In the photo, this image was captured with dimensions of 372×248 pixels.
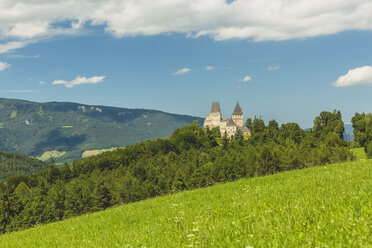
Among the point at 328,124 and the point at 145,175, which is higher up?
the point at 328,124

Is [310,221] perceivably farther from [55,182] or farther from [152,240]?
[55,182]

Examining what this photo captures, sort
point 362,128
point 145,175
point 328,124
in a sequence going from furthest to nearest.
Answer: point 328,124
point 362,128
point 145,175

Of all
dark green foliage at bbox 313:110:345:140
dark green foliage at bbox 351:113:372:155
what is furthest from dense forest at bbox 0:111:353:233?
dark green foliage at bbox 351:113:372:155

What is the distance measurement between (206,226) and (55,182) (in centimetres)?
14071

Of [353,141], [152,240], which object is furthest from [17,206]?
[353,141]

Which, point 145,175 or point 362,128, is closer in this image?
point 145,175

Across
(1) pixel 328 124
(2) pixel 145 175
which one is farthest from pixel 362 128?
(2) pixel 145 175

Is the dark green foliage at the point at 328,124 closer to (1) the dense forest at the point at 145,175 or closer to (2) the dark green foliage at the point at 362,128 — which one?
(1) the dense forest at the point at 145,175

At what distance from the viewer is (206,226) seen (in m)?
8.80

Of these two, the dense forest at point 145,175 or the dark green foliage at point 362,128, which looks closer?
the dense forest at point 145,175

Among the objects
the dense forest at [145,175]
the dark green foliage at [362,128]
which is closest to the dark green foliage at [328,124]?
the dense forest at [145,175]

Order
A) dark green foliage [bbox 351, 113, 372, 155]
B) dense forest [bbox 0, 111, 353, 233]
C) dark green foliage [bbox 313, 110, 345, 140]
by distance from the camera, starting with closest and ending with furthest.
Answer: dense forest [bbox 0, 111, 353, 233] → dark green foliage [bbox 351, 113, 372, 155] → dark green foliage [bbox 313, 110, 345, 140]

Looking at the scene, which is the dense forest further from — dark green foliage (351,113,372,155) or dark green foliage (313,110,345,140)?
dark green foliage (351,113,372,155)

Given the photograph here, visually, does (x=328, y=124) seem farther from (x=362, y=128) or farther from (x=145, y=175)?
(x=145, y=175)
